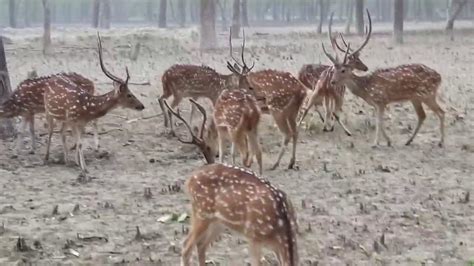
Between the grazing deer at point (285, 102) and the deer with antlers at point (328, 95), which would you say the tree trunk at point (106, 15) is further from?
the grazing deer at point (285, 102)

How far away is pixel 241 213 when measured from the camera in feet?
18.7

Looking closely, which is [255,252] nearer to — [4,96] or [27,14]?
[4,96]

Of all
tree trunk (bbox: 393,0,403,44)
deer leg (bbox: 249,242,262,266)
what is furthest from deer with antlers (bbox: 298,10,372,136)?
tree trunk (bbox: 393,0,403,44)

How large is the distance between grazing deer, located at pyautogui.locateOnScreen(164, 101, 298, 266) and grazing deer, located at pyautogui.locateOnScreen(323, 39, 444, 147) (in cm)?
563

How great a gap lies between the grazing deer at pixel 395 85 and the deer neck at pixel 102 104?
2.87 meters

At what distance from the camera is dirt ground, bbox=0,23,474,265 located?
6855mm

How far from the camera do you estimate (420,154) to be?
1069 cm

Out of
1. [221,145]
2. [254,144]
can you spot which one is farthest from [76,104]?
[254,144]

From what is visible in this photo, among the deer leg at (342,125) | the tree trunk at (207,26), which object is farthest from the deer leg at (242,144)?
the tree trunk at (207,26)

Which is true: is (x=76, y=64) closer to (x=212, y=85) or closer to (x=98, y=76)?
(x=98, y=76)

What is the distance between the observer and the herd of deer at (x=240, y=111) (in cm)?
567

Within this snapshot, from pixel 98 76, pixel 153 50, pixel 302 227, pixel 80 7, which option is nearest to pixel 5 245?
pixel 302 227

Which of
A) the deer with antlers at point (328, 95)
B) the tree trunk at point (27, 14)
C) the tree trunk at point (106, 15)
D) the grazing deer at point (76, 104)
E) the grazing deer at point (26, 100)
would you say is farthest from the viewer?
the tree trunk at point (27, 14)

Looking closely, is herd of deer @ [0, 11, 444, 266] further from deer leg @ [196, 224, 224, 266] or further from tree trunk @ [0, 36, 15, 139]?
tree trunk @ [0, 36, 15, 139]
